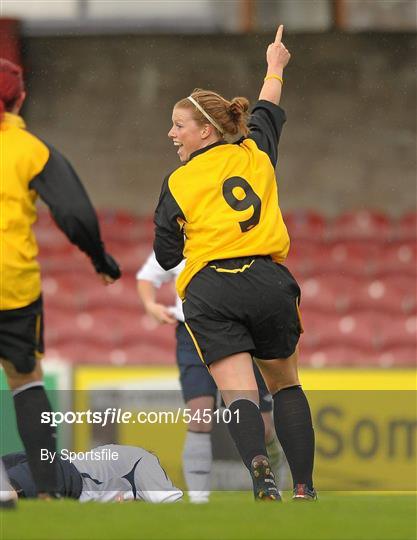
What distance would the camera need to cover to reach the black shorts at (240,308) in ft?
12.8

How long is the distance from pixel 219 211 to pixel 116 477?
111 centimetres

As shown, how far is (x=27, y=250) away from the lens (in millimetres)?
3881

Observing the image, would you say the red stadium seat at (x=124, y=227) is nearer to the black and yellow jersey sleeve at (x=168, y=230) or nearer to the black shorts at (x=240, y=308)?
the black and yellow jersey sleeve at (x=168, y=230)

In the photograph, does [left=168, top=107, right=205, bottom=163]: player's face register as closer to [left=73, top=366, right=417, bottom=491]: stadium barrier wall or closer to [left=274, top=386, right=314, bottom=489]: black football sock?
[left=274, top=386, right=314, bottom=489]: black football sock

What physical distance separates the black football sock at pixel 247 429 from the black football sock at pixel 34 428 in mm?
544

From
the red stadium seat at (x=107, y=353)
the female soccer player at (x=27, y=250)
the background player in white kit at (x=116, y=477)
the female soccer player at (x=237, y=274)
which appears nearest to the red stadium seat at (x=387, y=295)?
the red stadium seat at (x=107, y=353)

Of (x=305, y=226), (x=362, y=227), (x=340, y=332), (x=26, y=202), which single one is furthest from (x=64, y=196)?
(x=362, y=227)

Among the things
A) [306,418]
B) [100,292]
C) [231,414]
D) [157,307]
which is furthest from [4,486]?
[100,292]

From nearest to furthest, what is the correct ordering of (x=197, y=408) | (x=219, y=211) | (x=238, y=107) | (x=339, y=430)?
1. (x=219, y=211)
2. (x=238, y=107)
3. (x=197, y=408)
4. (x=339, y=430)

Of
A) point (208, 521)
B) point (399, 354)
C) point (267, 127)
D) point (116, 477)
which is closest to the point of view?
point (208, 521)

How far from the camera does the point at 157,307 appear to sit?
554 centimetres

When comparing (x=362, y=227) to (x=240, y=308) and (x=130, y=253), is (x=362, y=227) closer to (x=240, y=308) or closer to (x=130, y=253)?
(x=130, y=253)

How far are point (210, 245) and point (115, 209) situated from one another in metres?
5.35

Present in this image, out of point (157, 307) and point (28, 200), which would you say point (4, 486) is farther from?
point (157, 307)
